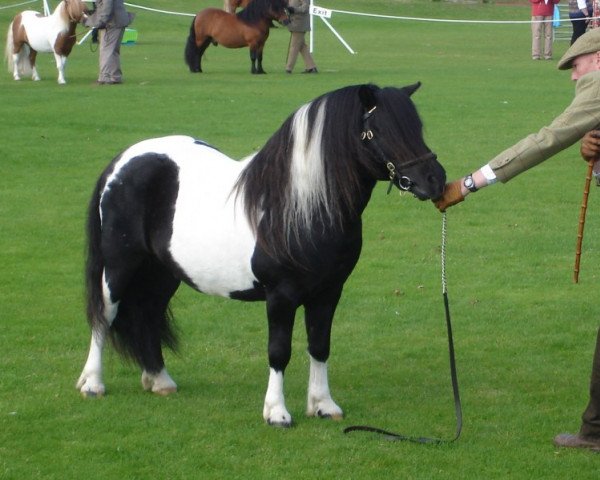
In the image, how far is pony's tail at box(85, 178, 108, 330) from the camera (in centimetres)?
645

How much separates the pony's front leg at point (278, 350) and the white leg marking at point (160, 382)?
83 centimetres

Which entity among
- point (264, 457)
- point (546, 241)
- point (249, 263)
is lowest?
point (546, 241)

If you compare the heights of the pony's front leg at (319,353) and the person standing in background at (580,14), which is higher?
the pony's front leg at (319,353)

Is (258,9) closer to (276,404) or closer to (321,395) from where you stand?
(321,395)

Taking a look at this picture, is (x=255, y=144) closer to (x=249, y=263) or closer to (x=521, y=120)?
(x=521, y=120)

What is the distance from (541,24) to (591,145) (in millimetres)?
23964

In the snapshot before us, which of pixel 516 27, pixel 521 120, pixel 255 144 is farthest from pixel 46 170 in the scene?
pixel 516 27

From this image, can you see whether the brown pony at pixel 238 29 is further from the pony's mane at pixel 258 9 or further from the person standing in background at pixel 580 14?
the person standing in background at pixel 580 14

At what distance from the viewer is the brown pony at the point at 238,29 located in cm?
2417

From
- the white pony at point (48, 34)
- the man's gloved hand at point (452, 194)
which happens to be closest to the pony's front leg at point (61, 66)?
the white pony at point (48, 34)

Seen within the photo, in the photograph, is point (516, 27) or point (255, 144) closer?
point (255, 144)

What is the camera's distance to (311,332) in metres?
5.98

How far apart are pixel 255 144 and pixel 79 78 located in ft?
30.0

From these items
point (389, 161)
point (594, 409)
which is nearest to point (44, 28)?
point (389, 161)
